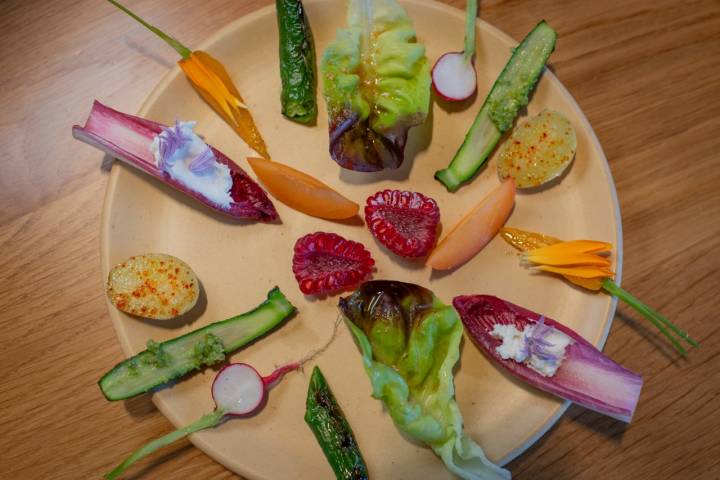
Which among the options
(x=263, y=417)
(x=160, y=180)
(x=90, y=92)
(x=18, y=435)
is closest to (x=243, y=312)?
(x=263, y=417)

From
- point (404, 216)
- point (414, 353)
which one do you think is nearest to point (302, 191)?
point (404, 216)

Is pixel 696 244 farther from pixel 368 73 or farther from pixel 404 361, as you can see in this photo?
pixel 368 73

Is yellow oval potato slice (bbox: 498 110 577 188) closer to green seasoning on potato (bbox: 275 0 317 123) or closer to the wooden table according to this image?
the wooden table

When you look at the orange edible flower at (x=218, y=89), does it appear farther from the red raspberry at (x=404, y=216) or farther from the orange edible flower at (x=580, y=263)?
the orange edible flower at (x=580, y=263)

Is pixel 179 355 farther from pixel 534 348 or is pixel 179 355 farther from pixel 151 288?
pixel 534 348

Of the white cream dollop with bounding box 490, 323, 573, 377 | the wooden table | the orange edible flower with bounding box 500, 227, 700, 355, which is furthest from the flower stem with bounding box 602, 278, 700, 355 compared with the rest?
the white cream dollop with bounding box 490, 323, 573, 377

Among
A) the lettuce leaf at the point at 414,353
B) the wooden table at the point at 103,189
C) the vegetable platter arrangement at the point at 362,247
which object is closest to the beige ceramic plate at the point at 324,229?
the vegetable platter arrangement at the point at 362,247

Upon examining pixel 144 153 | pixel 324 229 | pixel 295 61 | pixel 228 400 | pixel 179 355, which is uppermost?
pixel 295 61
